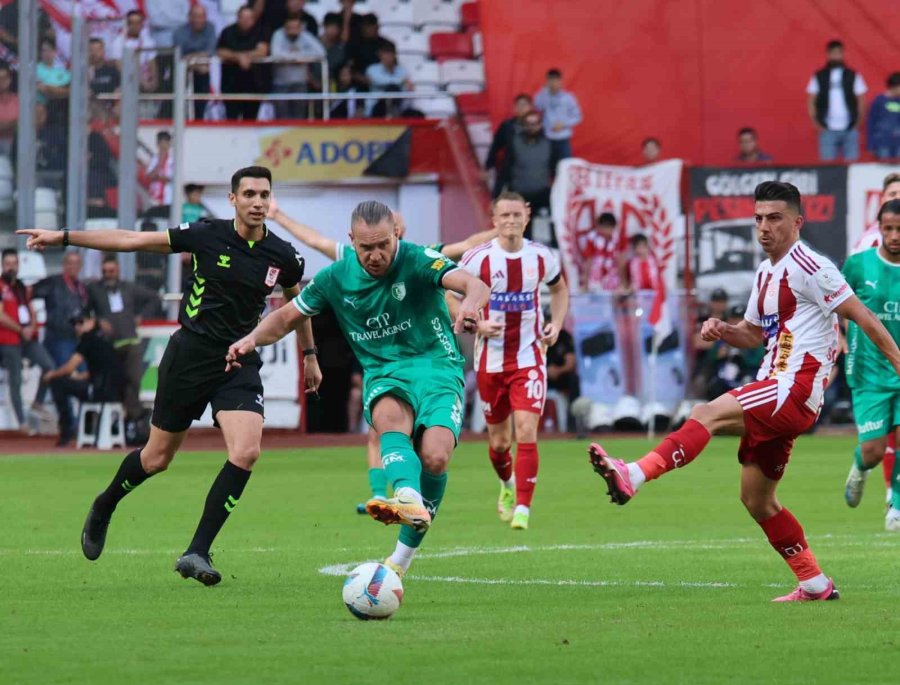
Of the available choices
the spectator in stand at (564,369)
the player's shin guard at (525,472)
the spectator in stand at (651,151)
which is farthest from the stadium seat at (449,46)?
the player's shin guard at (525,472)

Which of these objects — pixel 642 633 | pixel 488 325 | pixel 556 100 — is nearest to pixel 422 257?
pixel 488 325

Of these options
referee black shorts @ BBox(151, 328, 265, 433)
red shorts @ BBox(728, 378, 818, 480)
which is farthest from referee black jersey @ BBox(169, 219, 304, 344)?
red shorts @ BBox(728, 378, 818, 480)

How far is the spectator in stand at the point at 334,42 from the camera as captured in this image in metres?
29.2

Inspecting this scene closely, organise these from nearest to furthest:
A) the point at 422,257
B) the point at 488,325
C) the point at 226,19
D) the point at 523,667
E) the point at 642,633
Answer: the point at 523,667 < the point at 642,633 < the point at 488,325 < the point at 422,257 < the point at 226,19

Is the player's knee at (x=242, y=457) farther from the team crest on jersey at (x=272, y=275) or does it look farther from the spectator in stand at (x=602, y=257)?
the spectator in stand at (x=602, y=257)

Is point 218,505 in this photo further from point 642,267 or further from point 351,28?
point 351,28

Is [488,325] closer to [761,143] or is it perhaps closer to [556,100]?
[556,100]

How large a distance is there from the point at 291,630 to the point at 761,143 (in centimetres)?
2274

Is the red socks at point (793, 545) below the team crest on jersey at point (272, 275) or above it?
below

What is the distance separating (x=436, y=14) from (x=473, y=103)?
2.57 meters

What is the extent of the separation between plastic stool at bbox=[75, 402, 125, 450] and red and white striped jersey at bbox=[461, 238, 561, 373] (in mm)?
9667

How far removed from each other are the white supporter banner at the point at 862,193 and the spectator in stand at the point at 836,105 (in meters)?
1.88

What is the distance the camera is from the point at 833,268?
355 inches

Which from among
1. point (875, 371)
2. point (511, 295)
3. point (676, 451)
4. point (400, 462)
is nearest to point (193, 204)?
point (511, 295)
